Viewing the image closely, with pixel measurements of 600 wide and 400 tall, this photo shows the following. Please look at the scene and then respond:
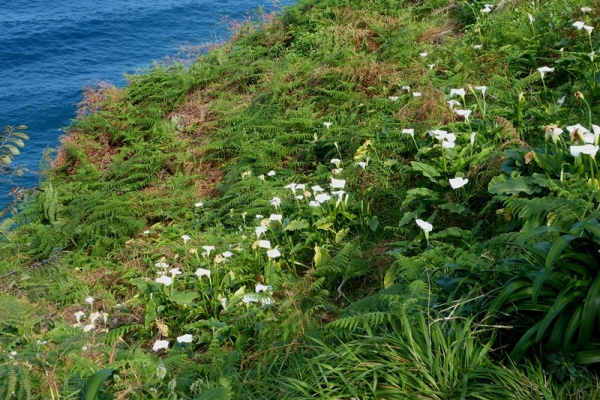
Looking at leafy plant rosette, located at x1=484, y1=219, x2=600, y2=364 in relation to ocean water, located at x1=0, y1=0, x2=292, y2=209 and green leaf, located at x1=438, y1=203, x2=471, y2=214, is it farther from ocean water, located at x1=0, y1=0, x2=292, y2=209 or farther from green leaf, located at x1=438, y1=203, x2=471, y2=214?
ocean water, located at x1=0, y1=0, x2=292, y2=209

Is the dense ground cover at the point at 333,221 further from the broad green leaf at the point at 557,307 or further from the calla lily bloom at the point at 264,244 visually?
the calla lily bloom at the point at 264,244

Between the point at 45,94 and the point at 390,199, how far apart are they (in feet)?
46.8

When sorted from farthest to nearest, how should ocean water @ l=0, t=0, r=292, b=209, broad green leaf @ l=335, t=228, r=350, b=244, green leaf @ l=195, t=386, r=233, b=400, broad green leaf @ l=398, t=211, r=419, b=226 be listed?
ocean water @ l=0, t=0, r=292, b=209 < broad green leaf @ l=335, t=228, r=350, b=244 < broad green leaf @ l=398, t=211, r=419, b=226 < green leaf @ l=195, t=386, r=233, b=400

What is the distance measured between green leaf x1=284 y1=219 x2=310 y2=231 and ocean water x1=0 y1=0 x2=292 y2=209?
9.73 m

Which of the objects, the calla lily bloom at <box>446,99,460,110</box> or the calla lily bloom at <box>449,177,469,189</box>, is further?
the calla lily bloom at <box>446,99,460,110</box>

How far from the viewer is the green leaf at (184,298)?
539 cm

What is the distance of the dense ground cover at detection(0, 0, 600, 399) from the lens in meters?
3.22

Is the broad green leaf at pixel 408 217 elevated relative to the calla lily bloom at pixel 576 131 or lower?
lower

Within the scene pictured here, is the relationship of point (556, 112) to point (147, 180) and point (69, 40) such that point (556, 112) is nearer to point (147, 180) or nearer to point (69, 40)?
point (147, 180)

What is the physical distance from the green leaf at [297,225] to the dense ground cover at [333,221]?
13 cm

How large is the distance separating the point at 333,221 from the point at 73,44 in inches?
700

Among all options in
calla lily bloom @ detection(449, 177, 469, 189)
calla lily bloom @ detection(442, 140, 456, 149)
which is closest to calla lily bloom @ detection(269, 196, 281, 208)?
calla lily bloom @ detection(442, 140, 456, 149)

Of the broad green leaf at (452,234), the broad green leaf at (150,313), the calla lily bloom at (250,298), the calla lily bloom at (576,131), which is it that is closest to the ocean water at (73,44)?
the broad green leaf at (150,313)

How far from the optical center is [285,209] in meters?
6.69
